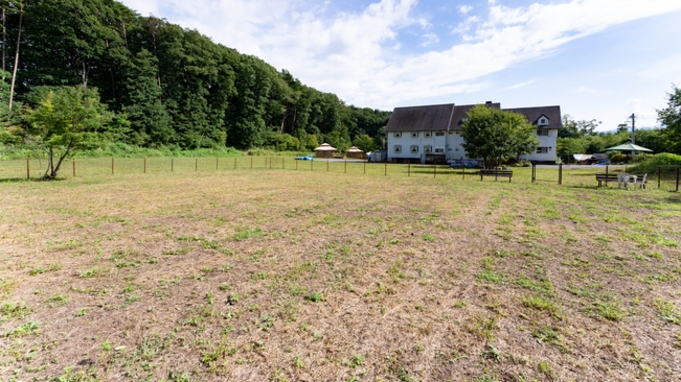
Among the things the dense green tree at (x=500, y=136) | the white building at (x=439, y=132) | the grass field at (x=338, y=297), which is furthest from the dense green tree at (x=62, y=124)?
the white building at (x=439, y=132)

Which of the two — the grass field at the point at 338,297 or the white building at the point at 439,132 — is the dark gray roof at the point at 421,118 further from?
the grass field at the point at 338,297

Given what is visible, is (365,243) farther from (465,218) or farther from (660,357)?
(660,357)

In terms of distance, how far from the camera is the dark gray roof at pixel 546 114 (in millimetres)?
40000

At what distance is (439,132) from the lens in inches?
1722

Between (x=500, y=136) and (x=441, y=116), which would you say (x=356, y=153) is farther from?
(x=500, y=136)

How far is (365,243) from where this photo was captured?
21.2 feet

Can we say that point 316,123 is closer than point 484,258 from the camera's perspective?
No

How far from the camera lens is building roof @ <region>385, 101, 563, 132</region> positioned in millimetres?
41062

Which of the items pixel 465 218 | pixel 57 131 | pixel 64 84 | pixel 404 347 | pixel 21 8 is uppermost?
pixel 21 8

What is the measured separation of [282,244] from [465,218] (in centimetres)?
532

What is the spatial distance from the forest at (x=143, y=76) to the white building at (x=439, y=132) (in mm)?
21445

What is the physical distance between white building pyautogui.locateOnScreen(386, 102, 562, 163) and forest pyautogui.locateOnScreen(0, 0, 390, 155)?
2145 centimetres

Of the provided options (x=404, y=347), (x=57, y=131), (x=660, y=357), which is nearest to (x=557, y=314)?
(x=660, y=357)

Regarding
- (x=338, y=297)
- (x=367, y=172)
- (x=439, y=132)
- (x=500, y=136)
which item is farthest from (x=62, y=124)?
(x=439, y=132)
